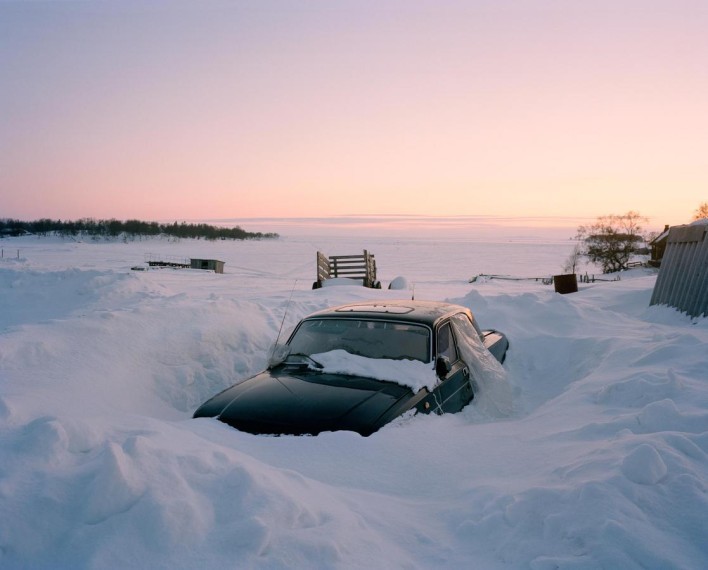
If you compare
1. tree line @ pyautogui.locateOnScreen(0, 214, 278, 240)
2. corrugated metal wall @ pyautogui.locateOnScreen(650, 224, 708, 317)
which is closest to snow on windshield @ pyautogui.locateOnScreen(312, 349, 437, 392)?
corrugated metal wall @ pyautogui.locateOnScreen(650, 224, 708, 317)

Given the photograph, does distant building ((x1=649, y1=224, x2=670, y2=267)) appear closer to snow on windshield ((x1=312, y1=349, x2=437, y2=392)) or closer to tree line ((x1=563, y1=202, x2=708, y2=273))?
tree line ((x1=563, y1=202, x2=708, y2=273))

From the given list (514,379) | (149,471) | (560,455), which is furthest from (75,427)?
(514,379)

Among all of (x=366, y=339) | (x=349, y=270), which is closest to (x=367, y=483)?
(x=366, y=339)

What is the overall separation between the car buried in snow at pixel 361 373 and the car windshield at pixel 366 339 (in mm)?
10

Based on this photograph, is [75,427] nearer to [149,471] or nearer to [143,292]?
[149,471]

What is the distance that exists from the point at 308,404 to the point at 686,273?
8.73 meters

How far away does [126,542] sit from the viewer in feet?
6.86

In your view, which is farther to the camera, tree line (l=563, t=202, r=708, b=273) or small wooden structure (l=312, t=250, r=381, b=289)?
tree line (l=563, t=202, r=708, b=273)

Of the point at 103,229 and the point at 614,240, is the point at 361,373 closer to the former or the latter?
the point at 614,240

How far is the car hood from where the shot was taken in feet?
12.6

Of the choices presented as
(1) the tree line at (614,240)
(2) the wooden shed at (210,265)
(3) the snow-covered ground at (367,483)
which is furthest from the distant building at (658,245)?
(3) the snow-covered ground at (367,483)

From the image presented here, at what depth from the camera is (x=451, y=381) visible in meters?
4.96

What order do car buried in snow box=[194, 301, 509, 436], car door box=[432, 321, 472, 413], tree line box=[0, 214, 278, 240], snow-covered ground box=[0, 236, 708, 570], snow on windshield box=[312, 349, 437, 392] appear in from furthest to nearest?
tree line box=[0, 214, 278, 240] → car door box=[432, 321, 472, 413] → snow on windshield box=[312, 349, 437, 392] → car buried in snow box=[194, 301, 509, 436] → snow-covered ground box=[0, 236, 708, 570]

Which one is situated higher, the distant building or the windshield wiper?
the windshield wiper
